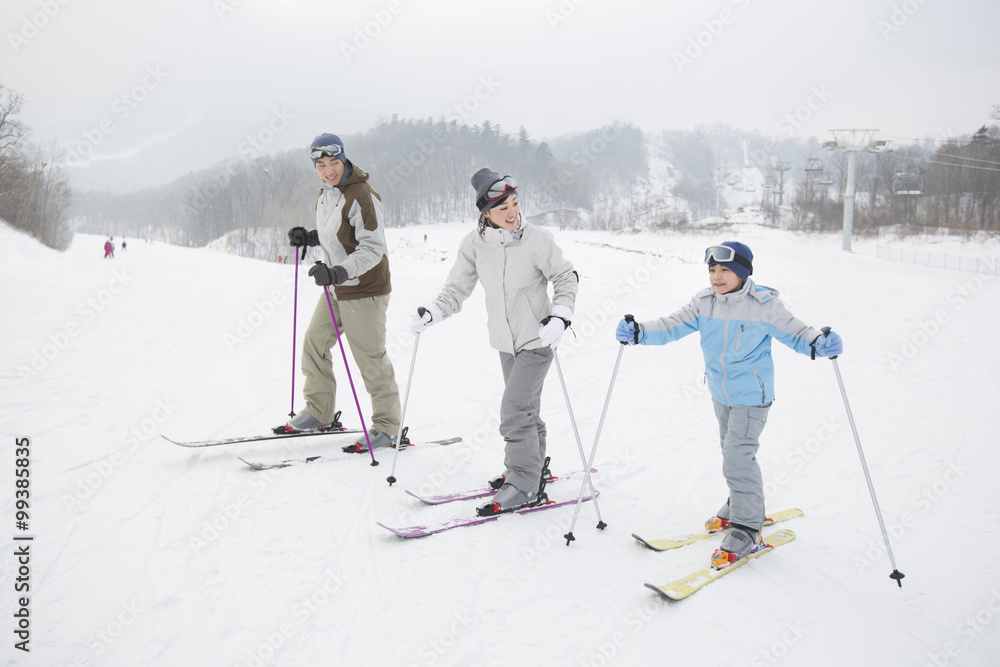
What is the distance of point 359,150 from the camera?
79.7 m

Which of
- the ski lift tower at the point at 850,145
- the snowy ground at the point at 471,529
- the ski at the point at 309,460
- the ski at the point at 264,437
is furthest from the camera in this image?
the ski lift tower at the point at 850,145

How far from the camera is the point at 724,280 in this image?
2.96 meters

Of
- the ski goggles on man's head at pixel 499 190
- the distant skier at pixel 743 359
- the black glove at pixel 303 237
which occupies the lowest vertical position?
the distant skier at pixel 743 359

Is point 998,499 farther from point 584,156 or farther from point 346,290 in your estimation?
point 584,156

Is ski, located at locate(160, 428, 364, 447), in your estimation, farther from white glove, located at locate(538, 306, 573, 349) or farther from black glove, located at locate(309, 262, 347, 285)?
white glove, located at locate(538, 306, 573, 349)

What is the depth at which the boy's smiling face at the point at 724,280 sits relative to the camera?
2947 millimetres

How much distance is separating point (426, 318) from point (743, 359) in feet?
6.22

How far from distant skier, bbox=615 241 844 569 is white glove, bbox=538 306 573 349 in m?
0.48

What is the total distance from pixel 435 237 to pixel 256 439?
3888cm

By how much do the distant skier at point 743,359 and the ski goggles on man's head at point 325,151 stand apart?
2.50 metres

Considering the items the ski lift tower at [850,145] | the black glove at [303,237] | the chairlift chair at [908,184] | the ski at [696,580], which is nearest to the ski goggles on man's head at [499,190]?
the black glove at [303,237]

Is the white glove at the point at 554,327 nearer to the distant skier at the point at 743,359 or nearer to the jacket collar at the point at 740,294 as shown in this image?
the distant skier at the point at 743,359

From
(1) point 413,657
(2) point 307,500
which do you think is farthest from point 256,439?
(1) point 413,657

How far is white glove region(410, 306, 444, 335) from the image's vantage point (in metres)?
3.53
